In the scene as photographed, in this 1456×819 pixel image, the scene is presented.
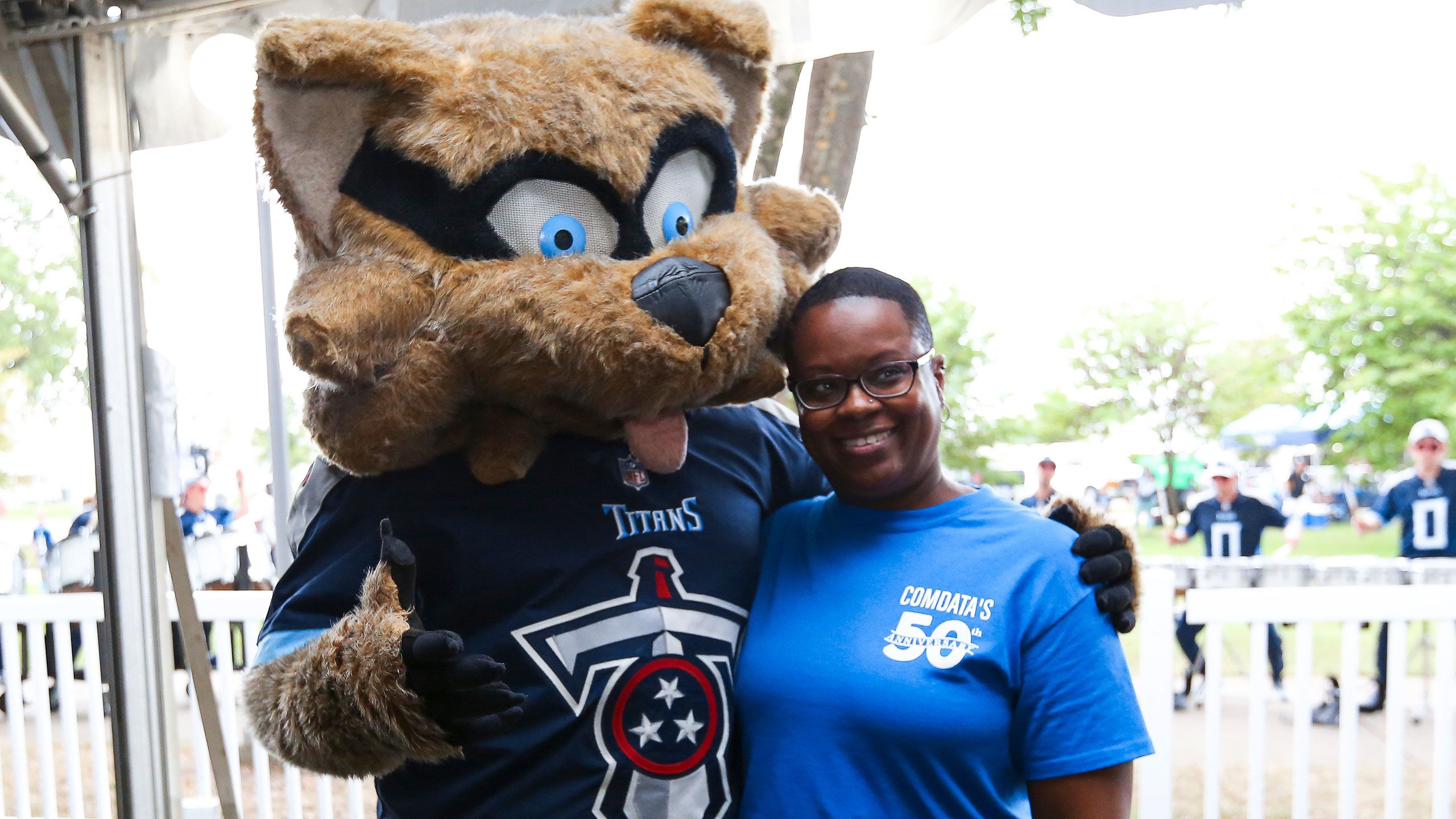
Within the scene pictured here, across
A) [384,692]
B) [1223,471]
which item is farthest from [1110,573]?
[1223,471]

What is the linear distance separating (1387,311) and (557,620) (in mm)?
26477

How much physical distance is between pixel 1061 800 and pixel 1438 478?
726 centimetres

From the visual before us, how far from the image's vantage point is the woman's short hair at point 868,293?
1.97 metres

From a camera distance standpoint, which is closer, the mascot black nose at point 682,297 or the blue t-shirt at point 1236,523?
the mascot black nose at point 682,297

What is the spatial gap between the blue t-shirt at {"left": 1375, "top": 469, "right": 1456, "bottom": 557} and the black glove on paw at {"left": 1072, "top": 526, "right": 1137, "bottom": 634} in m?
7.03

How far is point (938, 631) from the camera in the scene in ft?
6.13

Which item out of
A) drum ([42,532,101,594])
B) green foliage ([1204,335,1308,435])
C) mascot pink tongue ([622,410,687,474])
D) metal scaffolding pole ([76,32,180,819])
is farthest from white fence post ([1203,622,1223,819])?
green foliage ([1204,335,1308,435])

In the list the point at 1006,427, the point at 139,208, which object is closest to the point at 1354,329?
the point at 1006,427

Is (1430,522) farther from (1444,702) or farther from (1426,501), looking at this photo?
(1444,702)

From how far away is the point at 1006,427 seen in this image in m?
28.7

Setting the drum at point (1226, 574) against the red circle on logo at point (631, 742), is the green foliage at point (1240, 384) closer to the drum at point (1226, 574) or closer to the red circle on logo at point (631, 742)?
the drum at point (1226, 574)

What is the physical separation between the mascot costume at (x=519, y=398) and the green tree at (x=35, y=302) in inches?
73.2

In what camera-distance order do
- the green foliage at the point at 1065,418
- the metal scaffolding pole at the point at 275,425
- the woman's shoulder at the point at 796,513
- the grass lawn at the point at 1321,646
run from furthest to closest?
the green foliage at the point at 1065,418
the grass lawn at the point at 1321,646
the metal scaffolding pole at the point at 275,425
the woman's shoulder at the point at 796,513

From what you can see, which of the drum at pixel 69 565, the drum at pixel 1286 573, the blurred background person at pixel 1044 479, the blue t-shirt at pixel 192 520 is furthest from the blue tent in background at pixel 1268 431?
the drum at pixel 69 565
